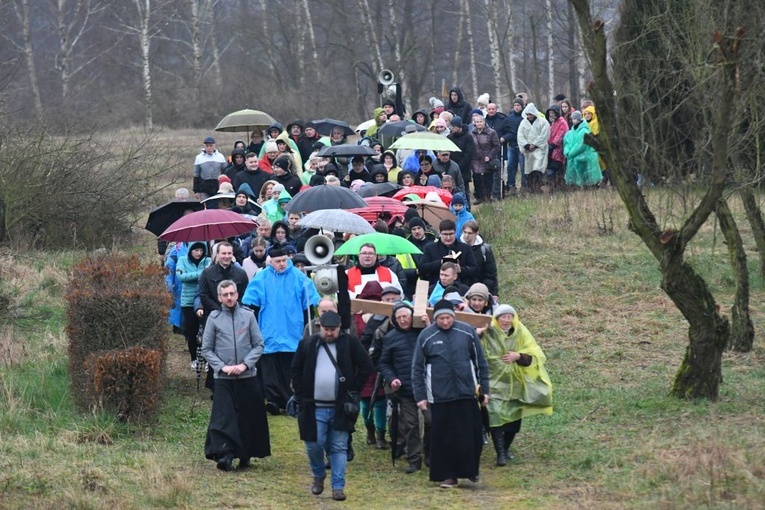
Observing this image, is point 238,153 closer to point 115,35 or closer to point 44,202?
point 44,202

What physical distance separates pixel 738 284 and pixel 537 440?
12.4 ft

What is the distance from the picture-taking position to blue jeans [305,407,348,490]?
10.5 m

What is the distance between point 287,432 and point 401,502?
2.97 m

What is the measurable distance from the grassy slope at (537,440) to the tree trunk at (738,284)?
22cm

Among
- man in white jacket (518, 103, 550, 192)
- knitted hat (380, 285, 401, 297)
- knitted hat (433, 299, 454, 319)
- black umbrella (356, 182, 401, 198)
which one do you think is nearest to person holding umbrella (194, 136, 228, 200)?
black umbrella (356, 182, 401, 198)

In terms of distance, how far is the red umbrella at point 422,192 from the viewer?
18.0m

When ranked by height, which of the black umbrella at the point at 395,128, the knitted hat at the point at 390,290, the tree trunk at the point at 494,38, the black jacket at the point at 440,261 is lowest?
the knitted hat at the point at 390,290

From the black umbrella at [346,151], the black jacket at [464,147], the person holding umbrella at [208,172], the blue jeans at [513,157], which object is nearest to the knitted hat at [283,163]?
the black umbrella at [346,151]

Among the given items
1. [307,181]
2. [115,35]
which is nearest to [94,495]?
[307,181]

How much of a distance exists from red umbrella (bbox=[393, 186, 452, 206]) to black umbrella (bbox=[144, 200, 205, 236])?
9.99 ft

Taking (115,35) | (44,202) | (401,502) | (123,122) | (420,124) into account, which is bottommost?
(401,502)

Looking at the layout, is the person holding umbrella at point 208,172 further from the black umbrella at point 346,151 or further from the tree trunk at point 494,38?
the tree trunk at point 494,38

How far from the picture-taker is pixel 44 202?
22.3 meters

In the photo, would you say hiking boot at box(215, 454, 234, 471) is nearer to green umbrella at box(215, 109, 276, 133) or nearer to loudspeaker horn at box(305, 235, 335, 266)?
loudspeaker horn at box(305, 235, 335, 266)
